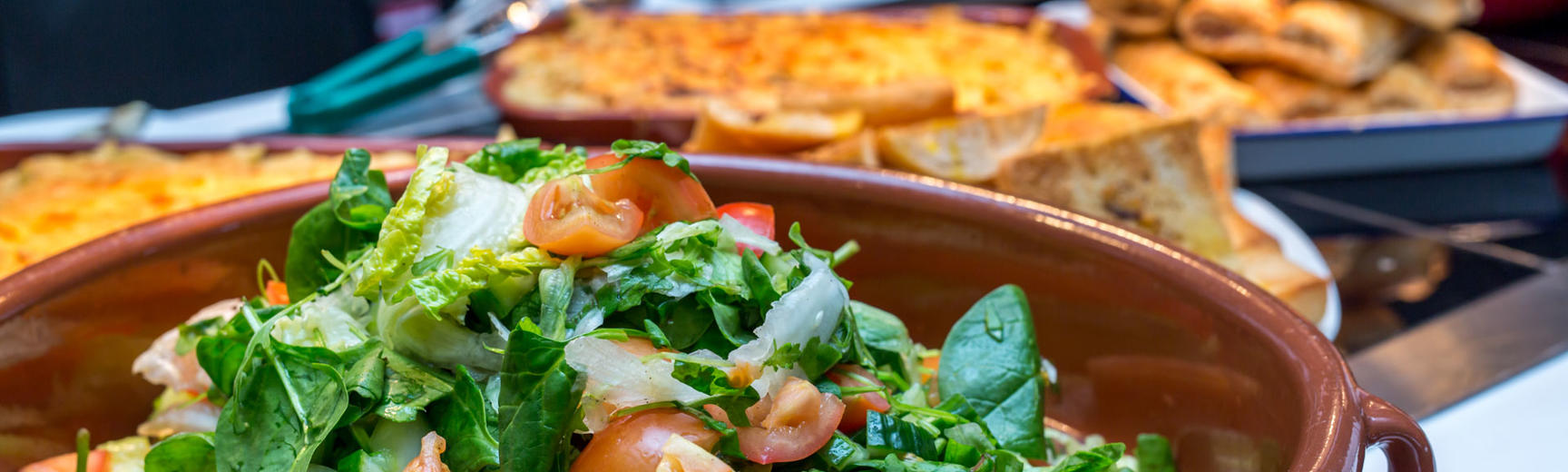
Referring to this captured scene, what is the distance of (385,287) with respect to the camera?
770mm

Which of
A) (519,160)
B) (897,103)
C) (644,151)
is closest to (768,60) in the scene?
(897,103)

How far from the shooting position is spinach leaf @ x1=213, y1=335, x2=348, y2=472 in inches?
29.0

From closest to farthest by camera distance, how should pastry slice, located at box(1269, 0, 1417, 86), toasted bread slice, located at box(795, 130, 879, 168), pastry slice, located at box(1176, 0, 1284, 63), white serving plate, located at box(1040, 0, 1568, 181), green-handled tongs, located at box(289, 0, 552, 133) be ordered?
toasted bread slice, located at box(795, 130, 879, 168)
green-handled tongs, located at box(289, 0, 552, 133)
white serving plate, located at box(1040, 0, 1568, 181)
pastry slice, located at box(1269, 0, 1417, 86)
pastry slice, located at box(1176, 0, 1284, 63)

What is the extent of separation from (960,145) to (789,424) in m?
0.98

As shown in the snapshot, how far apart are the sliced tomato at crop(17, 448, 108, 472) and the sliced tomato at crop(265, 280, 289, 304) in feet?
0.58

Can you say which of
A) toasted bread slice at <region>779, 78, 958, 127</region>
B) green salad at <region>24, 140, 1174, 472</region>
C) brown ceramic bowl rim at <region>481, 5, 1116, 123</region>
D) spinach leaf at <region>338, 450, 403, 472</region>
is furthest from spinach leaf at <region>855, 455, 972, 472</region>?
brown ceramic bowl rim at <region>481, 5, 1116, 123</region>

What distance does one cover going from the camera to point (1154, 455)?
94cm

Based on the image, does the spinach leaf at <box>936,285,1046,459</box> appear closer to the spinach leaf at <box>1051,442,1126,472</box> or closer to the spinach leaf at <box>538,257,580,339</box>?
the spinach leaf at <box>1051,442,1126,472</box>

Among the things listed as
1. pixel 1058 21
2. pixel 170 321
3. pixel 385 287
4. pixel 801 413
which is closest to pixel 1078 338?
pixel 801 413

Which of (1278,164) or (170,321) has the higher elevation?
(170,321)

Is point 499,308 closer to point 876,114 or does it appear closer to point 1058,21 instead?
point 876,114

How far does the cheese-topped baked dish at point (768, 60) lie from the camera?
289 cm

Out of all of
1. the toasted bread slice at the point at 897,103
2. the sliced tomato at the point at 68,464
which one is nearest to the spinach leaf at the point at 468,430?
the sliced tomato at the point at 68,464

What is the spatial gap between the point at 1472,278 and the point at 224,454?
2.14 meters
